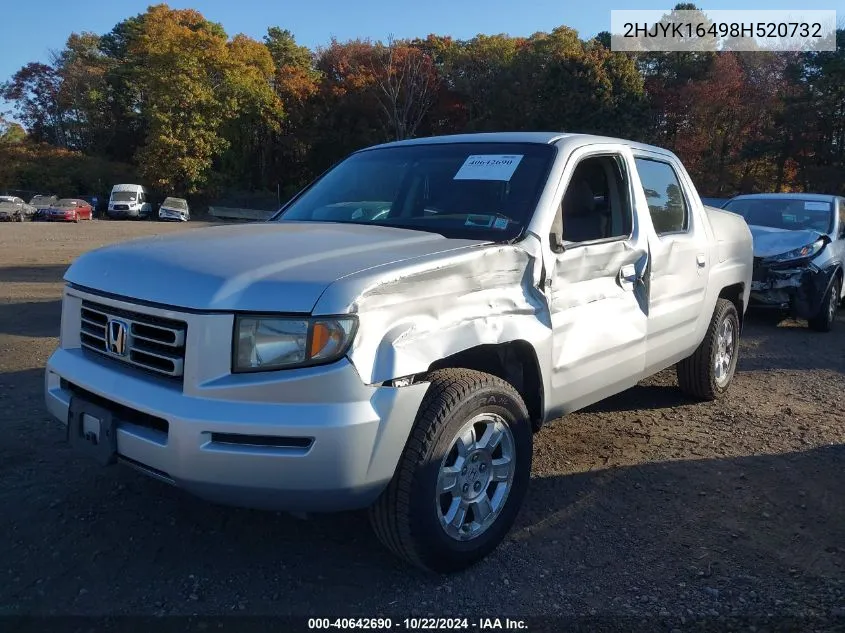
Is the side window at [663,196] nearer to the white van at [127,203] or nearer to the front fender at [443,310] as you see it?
the front fender at [443,310]

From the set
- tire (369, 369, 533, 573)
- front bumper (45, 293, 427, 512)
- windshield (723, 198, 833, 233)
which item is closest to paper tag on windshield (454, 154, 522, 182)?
tire (369, 369, 533, 573)

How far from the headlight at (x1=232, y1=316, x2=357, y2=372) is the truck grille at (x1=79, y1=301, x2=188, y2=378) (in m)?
0.23

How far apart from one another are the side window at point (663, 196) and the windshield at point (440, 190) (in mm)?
1000

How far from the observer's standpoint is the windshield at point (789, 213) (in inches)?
361

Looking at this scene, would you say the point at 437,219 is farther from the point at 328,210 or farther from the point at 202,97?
→ the point at 202,97

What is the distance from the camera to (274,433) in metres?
2.47

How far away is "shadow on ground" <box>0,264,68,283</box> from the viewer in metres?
11.6

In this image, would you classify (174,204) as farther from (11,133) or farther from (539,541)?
(539,541)

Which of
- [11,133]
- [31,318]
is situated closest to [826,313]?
[31,318]

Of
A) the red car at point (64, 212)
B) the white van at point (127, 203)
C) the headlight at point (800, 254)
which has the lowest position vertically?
the headlight at point (800, 254)

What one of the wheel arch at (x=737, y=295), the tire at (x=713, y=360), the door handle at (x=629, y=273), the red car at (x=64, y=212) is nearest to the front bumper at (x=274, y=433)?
the door handle at (x=629, y=273)

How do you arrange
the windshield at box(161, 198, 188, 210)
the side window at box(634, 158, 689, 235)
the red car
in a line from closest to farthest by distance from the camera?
the side window at box(634, 158, 689, 235) < the red car < the windshield at box(161, 198, 188, 210)

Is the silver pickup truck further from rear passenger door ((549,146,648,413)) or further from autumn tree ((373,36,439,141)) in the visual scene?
autumn tree ((373,36,439,141))

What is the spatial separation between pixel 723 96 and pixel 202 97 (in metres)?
32.3
